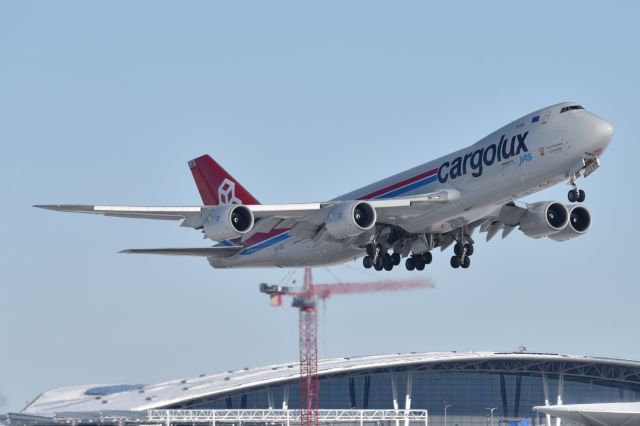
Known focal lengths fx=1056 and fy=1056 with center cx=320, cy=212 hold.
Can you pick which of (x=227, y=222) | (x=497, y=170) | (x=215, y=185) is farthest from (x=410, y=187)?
(x=215, y=185)

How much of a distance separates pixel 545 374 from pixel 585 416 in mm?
41940

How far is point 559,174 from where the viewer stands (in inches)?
1922

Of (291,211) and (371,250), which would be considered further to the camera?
(371,250)

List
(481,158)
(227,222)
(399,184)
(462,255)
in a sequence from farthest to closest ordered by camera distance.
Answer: (462,255) → (399,184) → (481,158) → (227,222)

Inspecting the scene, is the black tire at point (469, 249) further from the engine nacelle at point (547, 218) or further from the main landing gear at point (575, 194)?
the main landing gear at point (575, 194)

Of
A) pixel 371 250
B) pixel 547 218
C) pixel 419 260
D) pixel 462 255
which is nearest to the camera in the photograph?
pixel 371 250

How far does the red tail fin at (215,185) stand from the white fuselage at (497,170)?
785cm

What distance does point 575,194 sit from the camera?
4931 cm

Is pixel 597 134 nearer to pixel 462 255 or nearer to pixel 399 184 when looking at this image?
pixel 399 184

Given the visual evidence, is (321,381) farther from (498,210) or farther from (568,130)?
(568,130)

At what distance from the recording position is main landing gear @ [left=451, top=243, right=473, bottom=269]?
58.1m

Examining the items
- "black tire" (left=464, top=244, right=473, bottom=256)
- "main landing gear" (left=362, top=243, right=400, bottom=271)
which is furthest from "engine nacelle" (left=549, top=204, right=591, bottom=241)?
"main landing gear" (left=362, top=243, right=400, bottom=271)

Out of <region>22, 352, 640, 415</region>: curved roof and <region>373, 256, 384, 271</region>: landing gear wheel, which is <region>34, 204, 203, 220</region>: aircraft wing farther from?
<region>22, 352, 640, 415</region>: curved roof

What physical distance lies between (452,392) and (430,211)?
79121mm
